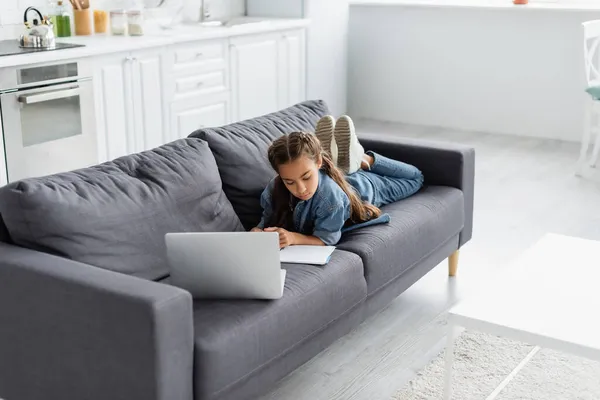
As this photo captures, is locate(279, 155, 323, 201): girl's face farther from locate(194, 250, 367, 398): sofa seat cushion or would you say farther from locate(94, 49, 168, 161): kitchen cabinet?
locate(94, 49, 168, 161): kitchen cabinet

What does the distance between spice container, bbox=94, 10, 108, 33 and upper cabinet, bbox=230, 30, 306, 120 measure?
0.77 m

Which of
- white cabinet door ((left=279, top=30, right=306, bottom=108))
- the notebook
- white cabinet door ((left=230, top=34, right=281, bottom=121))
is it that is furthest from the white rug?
white cabinet door ((left=279, top=30, right=306, bottom=108))

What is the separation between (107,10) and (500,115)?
9.46 ft

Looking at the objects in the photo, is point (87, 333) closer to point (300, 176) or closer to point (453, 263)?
point (300, 176)

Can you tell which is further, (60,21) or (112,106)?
(60,21)

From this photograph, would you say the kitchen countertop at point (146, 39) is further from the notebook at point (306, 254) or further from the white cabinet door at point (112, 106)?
the notebook at point (306, 254)

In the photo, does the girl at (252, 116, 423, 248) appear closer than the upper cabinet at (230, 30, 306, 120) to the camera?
Yes

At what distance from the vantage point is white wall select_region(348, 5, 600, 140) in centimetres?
585

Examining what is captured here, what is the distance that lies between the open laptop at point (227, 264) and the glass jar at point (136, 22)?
2.73 metres

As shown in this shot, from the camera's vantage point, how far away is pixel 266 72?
5.53 meters

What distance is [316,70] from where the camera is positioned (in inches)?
242

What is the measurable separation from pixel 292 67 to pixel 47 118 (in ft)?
7.34

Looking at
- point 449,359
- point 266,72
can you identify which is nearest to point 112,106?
point 266,72

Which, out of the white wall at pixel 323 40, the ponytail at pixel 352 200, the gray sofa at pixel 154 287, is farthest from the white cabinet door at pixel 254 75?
the ponytail at pixel 352 200
